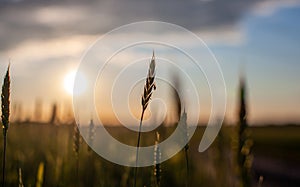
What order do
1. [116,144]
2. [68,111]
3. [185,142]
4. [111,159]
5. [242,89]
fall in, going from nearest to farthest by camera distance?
[242,89]
[185,142]
[68,111]
[111,159]
[116,144]

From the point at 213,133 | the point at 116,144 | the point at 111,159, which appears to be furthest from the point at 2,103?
the point at 116,144

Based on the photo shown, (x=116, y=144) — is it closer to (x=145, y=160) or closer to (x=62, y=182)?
(x=145, y=160)

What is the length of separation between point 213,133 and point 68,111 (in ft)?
6.40

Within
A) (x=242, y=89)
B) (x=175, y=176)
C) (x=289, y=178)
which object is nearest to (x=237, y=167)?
(x=242, y=89)

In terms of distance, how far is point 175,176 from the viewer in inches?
251

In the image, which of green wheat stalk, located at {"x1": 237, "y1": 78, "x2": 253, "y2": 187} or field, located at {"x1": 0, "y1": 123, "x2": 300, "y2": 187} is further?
field, located at {"x1": 0, "y1": 123, "x2": 300, "y2": 187}

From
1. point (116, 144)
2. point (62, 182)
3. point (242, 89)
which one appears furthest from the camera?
point (116, 144)

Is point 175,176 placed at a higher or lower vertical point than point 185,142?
lower

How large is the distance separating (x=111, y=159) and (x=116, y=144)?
53.1 inches

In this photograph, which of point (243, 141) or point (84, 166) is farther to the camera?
point (84, 166)

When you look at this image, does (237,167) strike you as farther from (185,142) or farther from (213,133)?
(213,133)

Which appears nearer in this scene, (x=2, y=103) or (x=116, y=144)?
(x=2, y=103)

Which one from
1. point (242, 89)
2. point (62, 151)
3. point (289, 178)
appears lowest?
point (289, 178)

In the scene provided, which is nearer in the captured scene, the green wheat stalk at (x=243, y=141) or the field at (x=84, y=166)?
the green wheat stalk at (x=243, y=141)
